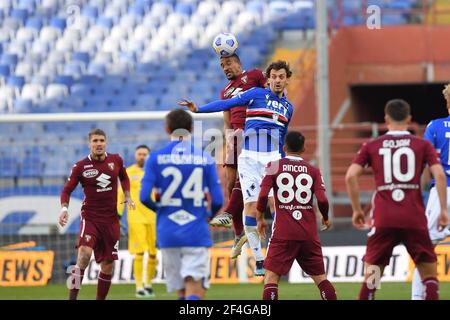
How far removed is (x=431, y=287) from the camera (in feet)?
32.1

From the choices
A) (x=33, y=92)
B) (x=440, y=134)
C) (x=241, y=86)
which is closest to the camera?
(x=440, y=134)

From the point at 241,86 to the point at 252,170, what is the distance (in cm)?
108

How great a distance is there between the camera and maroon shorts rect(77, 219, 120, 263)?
1306cm

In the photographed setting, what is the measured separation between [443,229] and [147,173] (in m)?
2.88

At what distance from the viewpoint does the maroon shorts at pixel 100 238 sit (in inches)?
514

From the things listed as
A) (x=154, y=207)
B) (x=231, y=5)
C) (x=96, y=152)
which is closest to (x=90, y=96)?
(x=231, y=5)

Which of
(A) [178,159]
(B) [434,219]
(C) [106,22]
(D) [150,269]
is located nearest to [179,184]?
(A) [178,159]

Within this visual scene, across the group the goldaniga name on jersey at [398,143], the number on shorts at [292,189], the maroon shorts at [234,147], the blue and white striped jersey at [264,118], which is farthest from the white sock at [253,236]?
the goldaniga name on jersey at [398,143]

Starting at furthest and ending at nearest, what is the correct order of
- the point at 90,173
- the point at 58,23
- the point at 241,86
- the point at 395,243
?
the point at 58,23 → the point at 90,173 → the point at 241,86 → the point at 395,243

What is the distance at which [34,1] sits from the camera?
1101 inches

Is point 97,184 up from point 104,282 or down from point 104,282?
up

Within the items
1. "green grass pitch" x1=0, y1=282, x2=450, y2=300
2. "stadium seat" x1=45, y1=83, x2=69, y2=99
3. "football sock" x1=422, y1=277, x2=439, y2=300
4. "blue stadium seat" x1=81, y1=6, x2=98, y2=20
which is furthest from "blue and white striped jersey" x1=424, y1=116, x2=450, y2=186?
"blue stadium seat" x1=81, y1=6, x2=98, y2=20

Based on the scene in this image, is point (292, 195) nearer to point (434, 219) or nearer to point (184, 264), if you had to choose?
point (184, 264)
